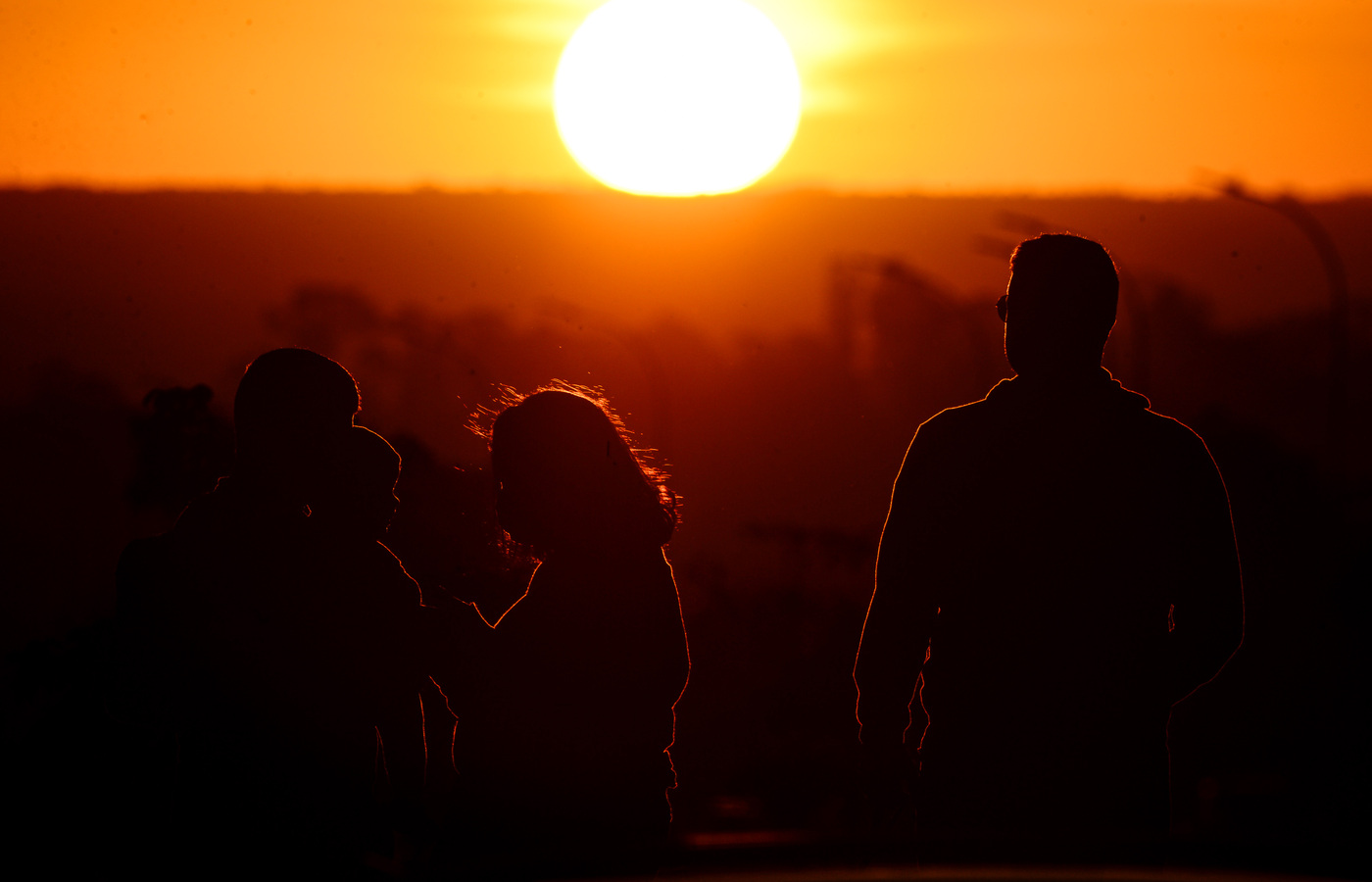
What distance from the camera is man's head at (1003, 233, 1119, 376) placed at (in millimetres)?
2857

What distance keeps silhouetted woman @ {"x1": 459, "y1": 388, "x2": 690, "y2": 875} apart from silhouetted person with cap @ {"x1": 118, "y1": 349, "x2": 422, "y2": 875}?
376 millimetres

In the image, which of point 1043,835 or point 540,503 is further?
point 540,503

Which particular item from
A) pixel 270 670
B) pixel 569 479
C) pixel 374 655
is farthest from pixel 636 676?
pixel 270 670

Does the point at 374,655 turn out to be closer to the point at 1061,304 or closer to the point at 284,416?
the point at 284,416

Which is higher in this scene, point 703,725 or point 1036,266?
point 1036,266

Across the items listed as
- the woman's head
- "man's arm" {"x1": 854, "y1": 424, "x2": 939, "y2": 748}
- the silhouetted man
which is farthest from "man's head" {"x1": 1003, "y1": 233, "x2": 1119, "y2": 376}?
the woman's head

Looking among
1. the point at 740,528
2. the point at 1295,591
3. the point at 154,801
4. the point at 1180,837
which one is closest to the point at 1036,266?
the point at 1180,837

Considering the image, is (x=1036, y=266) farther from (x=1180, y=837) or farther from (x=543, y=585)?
(x=1180, y=837)

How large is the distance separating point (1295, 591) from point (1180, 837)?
32.8m

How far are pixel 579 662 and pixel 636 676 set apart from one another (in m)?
0.13

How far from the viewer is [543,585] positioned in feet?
8.96

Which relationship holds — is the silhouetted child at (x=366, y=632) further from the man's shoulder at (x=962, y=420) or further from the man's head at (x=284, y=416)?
the man's shoulder at (x=962, y=420)

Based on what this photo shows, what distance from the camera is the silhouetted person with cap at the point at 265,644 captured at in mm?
2842

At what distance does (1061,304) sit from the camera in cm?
286
